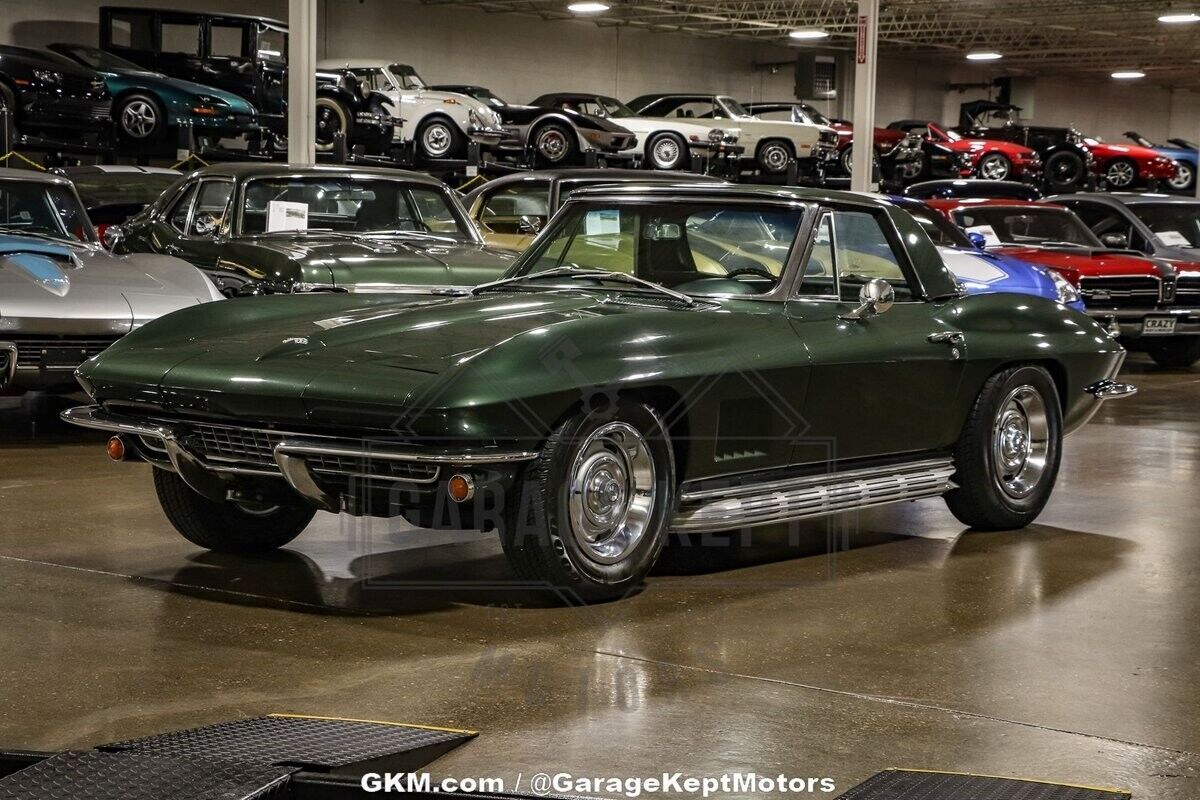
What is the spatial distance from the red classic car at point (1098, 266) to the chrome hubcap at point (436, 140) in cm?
942

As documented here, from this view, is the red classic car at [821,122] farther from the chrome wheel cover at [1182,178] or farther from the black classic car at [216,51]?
the black classic car at [216,51]

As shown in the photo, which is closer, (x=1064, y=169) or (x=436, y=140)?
(x=436, y=140)

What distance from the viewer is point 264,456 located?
4.96 metres

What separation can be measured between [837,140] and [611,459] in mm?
22697

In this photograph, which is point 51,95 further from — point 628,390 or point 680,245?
point 628,390

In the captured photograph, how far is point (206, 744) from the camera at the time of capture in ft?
10.7

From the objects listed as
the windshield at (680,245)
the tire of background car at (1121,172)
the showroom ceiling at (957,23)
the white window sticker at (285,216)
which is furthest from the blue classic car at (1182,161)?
the windshield at (680,245)

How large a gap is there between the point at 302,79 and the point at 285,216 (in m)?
5.38

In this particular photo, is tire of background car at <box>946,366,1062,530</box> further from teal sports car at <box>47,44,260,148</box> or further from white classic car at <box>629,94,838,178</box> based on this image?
white classic car at <box>629,94,838,178</box>

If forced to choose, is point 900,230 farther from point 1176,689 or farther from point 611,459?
point 1176,689

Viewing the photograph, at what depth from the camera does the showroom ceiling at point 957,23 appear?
31703mm

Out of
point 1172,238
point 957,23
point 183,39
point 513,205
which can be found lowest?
point 1172,238

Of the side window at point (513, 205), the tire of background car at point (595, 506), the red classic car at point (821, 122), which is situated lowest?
the tire of background car at point (595, 506)

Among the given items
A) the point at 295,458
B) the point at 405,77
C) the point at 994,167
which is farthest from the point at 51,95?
the point at 994,167
